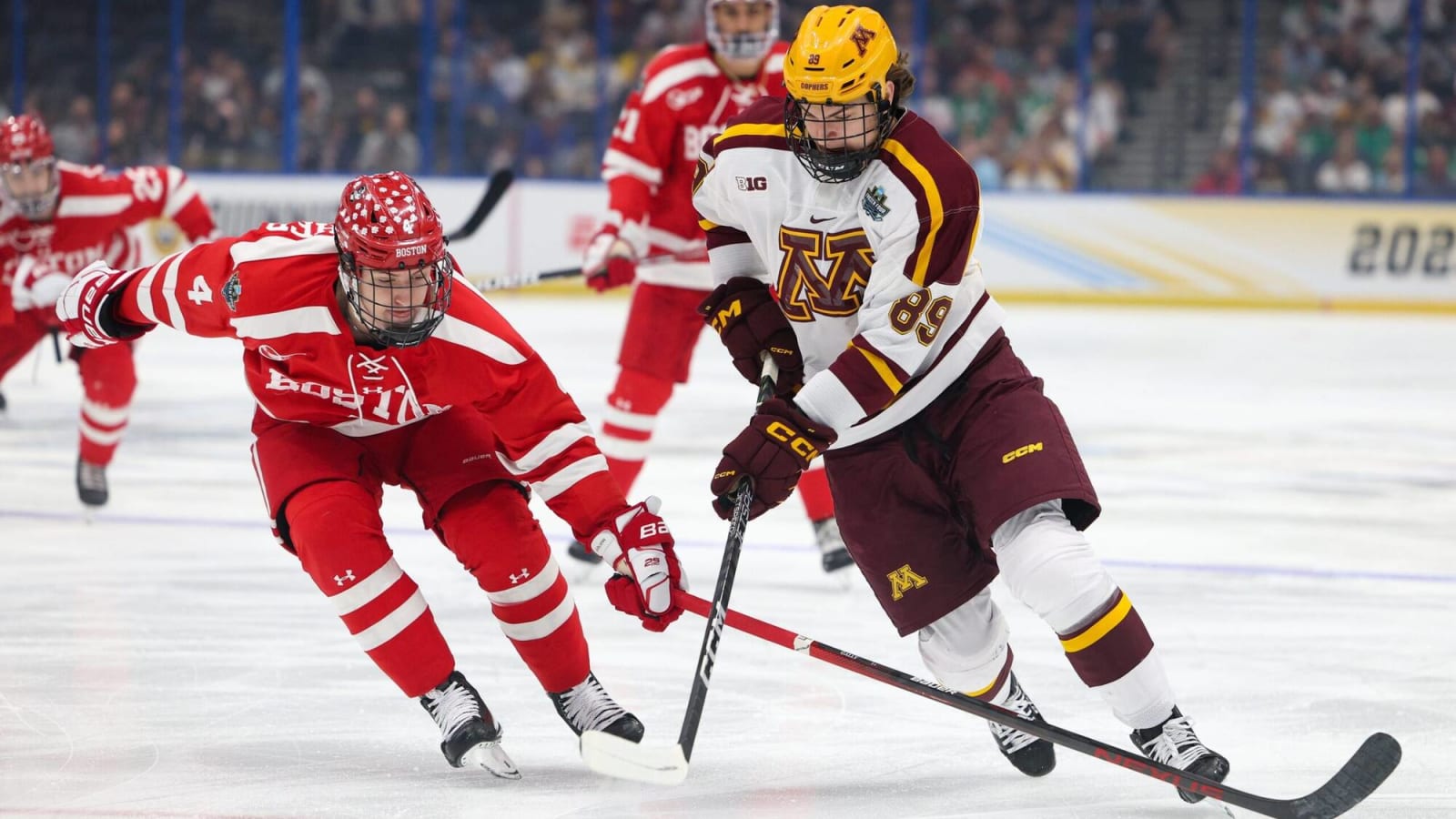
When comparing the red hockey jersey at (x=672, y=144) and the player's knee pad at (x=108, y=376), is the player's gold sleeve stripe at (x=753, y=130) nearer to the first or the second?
the red hockey jersey at (x=672, y=144)

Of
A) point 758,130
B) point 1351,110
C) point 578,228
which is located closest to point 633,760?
point 758,130

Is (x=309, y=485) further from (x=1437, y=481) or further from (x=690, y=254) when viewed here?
(x=1437, y=481)

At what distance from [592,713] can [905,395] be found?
653 millimetres

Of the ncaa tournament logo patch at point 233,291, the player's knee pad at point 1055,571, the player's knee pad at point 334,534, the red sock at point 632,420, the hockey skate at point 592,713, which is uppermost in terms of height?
the ncaa tournament logo patch at point 233,291

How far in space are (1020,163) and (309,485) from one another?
354 inches

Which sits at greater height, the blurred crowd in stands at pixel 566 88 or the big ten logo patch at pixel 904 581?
the big ten logo patch at pixel 904 581

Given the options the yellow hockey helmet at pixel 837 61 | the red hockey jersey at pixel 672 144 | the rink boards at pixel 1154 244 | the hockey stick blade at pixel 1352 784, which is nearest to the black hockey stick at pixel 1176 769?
the hockey stick blade at pixel 1352 784

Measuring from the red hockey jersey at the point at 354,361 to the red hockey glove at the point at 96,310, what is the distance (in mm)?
63

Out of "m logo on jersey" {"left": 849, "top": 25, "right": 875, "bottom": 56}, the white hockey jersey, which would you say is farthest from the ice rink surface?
"m logo on jersey" {"left": 849, "top": 25, "right": 875, "bottom": 56}

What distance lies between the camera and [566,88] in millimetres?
11219

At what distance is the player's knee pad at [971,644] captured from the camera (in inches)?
98.5

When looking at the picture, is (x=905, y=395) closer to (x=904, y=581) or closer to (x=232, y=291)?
(x=904, y=581)

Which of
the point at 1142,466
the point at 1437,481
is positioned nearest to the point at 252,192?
the point at 1142,466

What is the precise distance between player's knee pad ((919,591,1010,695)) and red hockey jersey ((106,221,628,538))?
503 millimetres
